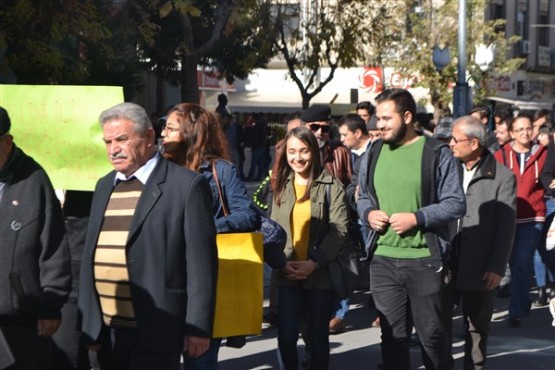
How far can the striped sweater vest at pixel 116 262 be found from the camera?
5.08m

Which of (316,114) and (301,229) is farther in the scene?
(316,114)

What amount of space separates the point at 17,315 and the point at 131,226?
1.99 ft

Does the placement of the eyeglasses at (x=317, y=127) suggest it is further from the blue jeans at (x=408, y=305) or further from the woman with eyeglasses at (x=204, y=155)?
the woman with eyeglasses at (x=204, y=155)

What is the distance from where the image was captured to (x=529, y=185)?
36.8ft

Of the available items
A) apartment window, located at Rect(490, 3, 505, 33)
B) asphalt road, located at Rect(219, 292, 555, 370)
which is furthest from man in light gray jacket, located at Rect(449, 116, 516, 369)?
apartment window, located at Rect(490, 3, 505, 33)

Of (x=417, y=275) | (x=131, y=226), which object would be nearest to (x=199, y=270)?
(x=131, y=226)

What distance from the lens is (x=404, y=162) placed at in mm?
6887

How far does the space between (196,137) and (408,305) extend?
1.68 meters

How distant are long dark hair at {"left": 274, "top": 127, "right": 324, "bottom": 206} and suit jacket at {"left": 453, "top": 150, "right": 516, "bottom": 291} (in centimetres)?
112

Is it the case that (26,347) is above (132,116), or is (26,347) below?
below

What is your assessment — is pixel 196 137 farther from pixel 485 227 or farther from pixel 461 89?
pixel 461 89

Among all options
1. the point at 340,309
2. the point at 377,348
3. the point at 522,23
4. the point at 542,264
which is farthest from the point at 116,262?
the point at 522,23

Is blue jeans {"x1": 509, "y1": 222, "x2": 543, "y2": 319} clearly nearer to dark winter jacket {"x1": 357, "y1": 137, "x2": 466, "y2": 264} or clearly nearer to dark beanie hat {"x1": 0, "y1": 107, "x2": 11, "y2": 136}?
dark winter jacket {"x1": 357, "y1": 137, "x2": 466, "y2": 264}

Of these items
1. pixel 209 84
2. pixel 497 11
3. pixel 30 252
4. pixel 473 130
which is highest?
pixel 497 11
